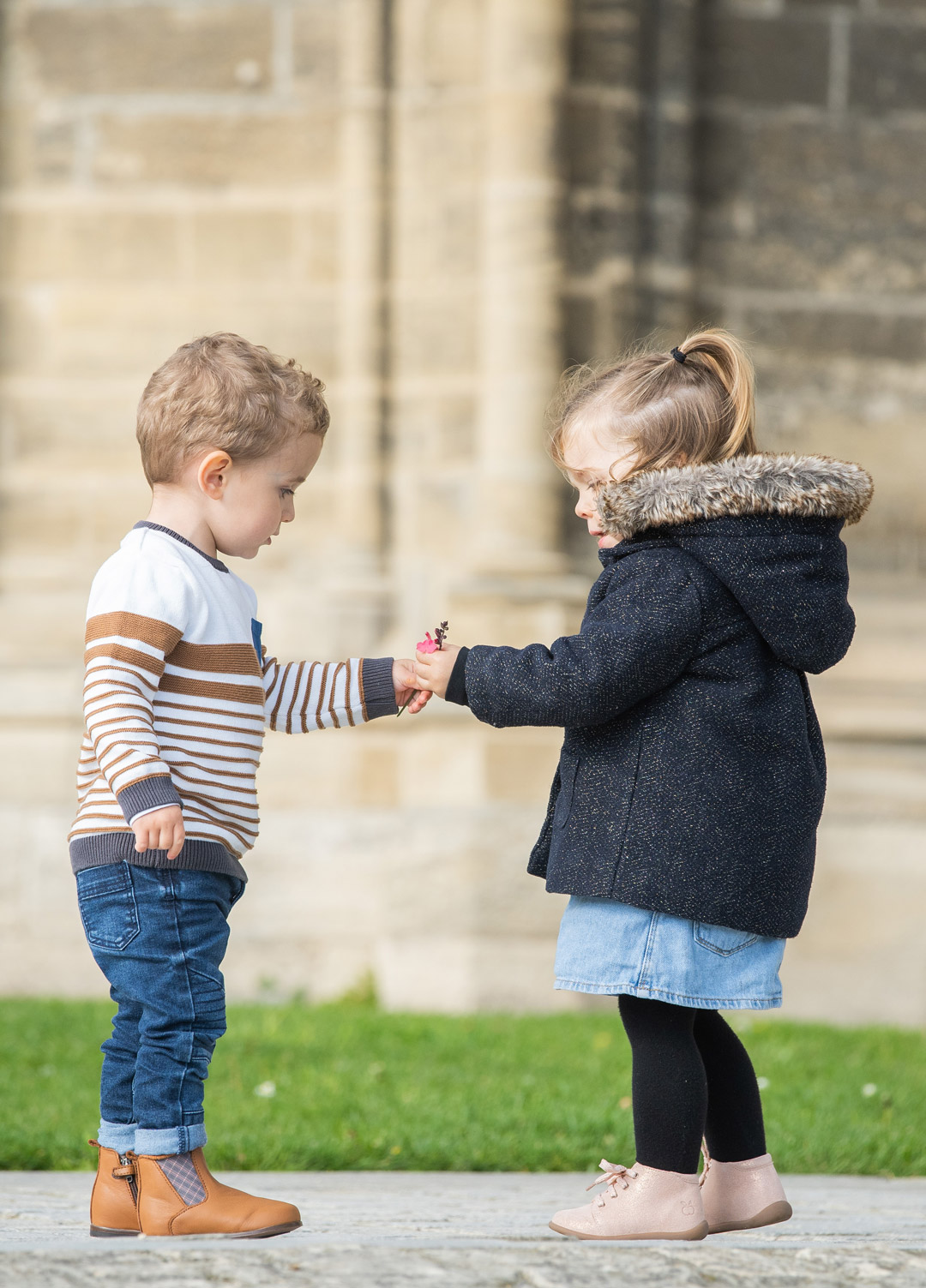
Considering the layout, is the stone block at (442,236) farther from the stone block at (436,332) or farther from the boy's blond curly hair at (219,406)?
the boy's blond curly hair at (219,406)

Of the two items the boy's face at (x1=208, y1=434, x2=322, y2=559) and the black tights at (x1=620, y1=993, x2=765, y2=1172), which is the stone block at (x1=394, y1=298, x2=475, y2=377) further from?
the black tights at (x1=620, y1=993, x2=765, y2=1172)

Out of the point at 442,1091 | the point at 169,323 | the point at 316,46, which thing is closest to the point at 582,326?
the point at 316,46

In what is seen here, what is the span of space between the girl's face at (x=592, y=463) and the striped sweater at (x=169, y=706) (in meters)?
0.56

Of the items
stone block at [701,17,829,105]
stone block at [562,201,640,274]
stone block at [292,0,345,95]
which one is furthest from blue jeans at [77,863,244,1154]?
stone block at [701,17,829,105]

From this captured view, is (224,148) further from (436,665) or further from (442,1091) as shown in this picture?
(436,665)

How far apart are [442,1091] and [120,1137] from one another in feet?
5.82

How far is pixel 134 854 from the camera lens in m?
2.11

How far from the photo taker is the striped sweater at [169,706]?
81.3 inches

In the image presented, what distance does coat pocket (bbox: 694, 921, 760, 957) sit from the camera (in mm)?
2164

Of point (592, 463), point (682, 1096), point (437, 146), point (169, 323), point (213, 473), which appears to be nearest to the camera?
point (682, 1096)

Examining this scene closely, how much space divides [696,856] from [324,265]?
4.12 meters

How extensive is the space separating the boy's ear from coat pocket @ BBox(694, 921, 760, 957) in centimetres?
96

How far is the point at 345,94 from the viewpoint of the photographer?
18.4 ft

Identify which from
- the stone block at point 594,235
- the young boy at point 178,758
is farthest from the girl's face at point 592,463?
the stone block at point 594,235
